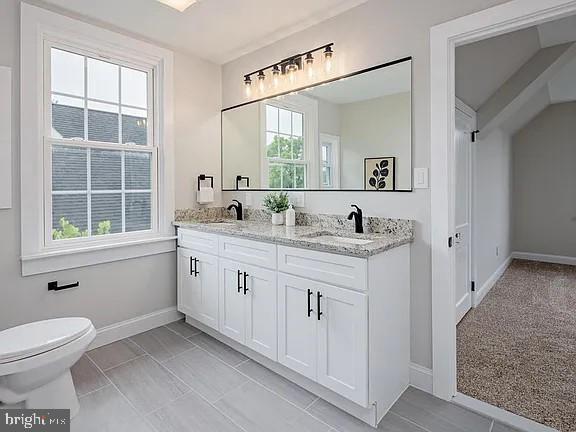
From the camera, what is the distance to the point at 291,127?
2.80m

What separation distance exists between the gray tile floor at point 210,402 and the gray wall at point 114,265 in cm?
41

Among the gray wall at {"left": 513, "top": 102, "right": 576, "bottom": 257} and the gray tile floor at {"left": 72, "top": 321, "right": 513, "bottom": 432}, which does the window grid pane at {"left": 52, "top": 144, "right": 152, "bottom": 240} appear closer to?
the gray tile floor at {"left": 72, "top": 321, "right": 513, "bottom": 432}

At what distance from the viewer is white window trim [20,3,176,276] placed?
7.26 ft

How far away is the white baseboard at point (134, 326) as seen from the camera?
2.61 meters

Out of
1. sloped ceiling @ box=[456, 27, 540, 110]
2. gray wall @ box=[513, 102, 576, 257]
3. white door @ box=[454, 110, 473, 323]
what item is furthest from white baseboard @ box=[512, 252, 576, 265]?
sloped ceiling @ box=[456, 27, 540, 110]

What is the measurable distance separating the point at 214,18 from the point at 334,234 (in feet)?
6.02

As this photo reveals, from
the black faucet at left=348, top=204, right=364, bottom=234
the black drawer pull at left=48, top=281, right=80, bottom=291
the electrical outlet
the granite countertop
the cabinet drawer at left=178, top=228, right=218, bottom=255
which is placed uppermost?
the electrical outlet

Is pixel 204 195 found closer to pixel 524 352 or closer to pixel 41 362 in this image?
pixel 41 362

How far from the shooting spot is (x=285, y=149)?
2.86 meters

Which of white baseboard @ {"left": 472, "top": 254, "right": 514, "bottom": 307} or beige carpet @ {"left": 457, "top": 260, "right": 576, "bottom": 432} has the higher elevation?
white baseboard @ {"left": 472, "top": 254, "right": 514, "bottom": 307}

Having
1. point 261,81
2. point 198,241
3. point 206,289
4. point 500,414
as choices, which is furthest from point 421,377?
point 261,81

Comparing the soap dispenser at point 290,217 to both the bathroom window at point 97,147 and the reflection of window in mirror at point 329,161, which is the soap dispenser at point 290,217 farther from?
the bathroom window at point 97,147

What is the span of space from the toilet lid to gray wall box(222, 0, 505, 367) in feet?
5.92

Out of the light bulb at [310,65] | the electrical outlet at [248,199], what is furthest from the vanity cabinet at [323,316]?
the light bulb at [310,65]
